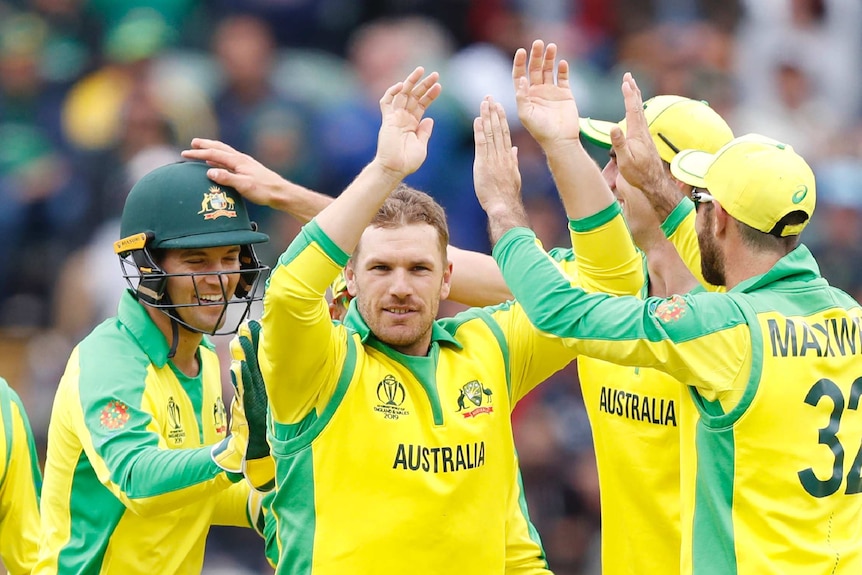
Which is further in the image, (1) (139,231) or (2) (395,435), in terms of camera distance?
(1) (139,231)

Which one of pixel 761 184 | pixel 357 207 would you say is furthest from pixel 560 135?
pixel 357 207

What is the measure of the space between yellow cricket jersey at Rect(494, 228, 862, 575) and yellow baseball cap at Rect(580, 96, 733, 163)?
1.16 m

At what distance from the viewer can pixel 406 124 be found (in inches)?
176

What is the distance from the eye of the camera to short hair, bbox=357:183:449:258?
4652 millimetres

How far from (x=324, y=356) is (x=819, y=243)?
264 inches

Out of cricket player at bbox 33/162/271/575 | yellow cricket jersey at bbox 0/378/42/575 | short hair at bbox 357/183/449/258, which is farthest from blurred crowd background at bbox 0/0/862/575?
short hair at bbox 357/183/449/258

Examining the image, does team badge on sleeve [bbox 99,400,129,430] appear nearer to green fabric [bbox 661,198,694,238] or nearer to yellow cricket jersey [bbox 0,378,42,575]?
yellow cricket jersey [bbox 0,378,42,575]

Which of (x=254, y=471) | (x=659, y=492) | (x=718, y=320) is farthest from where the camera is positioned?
(x=659, y=492)

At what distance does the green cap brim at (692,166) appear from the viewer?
4801 mm

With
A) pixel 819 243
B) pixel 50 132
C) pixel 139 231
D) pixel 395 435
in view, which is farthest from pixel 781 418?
pixel 50 132

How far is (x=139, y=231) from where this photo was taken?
523 centimetres

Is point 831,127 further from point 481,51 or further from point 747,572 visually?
point 747,572

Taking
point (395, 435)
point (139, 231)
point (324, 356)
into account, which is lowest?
point (395, 435)

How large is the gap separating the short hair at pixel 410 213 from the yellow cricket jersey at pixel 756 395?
0.41m
